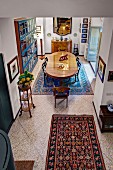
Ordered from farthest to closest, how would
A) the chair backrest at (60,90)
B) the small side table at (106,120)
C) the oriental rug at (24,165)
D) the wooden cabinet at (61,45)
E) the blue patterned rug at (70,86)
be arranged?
1. the wooden cabinet at (61,45)
2. the blue patterned rug at (70,86)
3. the chair backrest at (60,90)
4. the small side table at (106,120)
5. the oriental rug at (24,165)

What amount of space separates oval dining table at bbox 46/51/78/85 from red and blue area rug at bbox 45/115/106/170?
1469mm

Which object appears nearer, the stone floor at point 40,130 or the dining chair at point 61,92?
the stone floor at point 40,130

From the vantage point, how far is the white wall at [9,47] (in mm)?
3614

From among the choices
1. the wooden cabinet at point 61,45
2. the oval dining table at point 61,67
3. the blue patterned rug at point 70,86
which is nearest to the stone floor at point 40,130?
the blue patterned rug at point 70,86

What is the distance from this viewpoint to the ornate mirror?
10.1 metres

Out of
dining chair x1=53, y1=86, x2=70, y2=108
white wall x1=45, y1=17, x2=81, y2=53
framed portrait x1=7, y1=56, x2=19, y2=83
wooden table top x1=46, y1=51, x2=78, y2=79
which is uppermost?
white wall x1=45, y1=17, x2=81, y2=53

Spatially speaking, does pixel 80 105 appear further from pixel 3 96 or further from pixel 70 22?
pixel 70 22

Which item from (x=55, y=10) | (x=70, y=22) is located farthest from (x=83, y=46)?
(x=55, y=10)

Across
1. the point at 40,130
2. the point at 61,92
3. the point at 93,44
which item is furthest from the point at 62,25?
the point at 40,130

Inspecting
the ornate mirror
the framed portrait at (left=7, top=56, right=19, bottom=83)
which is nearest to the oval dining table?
the framed portrait at (left=7, top=56, right=19, bottom=83)

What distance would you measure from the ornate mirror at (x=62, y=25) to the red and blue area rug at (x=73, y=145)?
733cm

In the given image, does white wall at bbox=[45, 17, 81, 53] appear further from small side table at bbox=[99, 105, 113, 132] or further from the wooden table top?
small side table at bbox=[99, 105, 113, 132]

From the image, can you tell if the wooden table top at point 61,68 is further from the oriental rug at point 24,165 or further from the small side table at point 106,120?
the oriental rug at point 24,165

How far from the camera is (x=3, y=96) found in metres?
3.74
